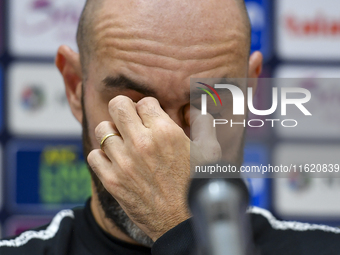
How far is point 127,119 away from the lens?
0.83 m

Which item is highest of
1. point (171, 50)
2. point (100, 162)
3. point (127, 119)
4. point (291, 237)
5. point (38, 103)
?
point (171, 50)

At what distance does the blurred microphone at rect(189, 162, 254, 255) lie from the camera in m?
0.39

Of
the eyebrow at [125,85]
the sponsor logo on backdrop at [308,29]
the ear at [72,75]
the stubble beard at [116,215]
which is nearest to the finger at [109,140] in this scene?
the eyebrow at [125,85]

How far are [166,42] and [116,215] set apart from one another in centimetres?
50

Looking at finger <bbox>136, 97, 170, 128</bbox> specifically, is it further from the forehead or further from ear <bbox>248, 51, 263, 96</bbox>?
ear <bbox>248, 51, 263, 96</bbox>

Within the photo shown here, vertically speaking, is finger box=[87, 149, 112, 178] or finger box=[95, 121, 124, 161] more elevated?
finger box=[95, 121, 124, 161]

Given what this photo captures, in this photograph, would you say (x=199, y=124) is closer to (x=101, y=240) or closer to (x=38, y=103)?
(x=101, y=240)

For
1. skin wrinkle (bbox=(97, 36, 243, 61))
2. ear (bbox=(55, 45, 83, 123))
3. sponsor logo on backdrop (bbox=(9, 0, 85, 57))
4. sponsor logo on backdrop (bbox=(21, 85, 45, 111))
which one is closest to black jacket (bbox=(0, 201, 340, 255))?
ear (bbox=(55, 45, 83, 123))

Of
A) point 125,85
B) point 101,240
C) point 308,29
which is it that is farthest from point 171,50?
point 308,29

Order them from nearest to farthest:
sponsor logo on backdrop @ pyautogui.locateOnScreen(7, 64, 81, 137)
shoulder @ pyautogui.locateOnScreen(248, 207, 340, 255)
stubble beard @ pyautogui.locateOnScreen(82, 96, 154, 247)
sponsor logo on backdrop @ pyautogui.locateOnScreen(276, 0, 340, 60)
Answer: stubble beard @ pyautogui.locateOnScreen(82, 96, 154, 247)
shoulder @ pyautogui.locateOnScreen(248, 207, 340, 255)
sponsor logo on backdrop @ pyautogui.locateOnScreen(7, 64, 81, 137)
sponsor logo on backdrop @ pyautogui.locateOnScreen(276, 0, 340, 60)

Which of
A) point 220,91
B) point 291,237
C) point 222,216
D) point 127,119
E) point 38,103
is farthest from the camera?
point 38,103

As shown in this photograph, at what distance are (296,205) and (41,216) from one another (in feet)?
4.41

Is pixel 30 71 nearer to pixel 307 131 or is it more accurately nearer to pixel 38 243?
pixel 38 243

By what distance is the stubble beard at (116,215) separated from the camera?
1055 millimetres
